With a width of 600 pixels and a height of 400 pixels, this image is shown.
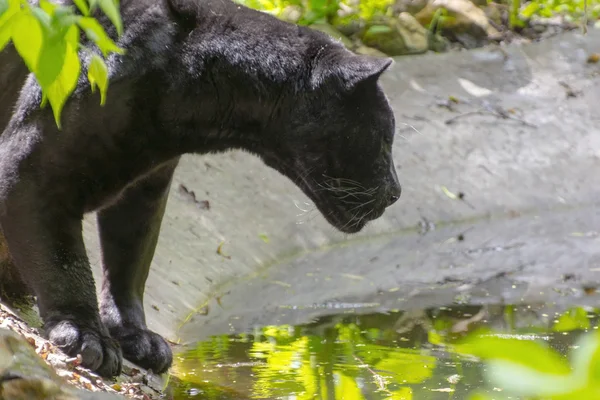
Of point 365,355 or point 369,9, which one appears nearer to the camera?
point 365,355

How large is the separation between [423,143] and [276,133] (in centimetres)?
377

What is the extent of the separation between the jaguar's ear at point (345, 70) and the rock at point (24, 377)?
1498 mm

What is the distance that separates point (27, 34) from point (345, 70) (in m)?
1.78

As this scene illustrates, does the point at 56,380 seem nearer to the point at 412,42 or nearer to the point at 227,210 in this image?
the point at 227,210

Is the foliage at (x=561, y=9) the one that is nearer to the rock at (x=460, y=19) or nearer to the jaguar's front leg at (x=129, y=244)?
the rock at (x=460, y=19)

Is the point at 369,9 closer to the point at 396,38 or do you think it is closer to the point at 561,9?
the point at 396,38

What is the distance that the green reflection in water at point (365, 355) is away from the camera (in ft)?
9.64

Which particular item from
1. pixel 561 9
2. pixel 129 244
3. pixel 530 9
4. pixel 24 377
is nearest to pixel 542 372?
pixel 24 377

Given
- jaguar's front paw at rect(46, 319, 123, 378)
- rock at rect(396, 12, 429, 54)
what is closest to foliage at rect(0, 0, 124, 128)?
jaguar's front paw at rect(46, 319, 123, 378)

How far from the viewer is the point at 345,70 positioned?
283cm

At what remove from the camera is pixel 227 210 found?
17.5 feet

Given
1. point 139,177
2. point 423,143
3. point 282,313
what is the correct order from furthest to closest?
point 423,143 → point 282,313 → point 139,177

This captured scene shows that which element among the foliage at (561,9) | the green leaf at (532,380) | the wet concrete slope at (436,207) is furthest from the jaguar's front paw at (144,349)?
the foliage at (561,9)

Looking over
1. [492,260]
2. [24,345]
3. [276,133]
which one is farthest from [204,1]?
[492,260]
